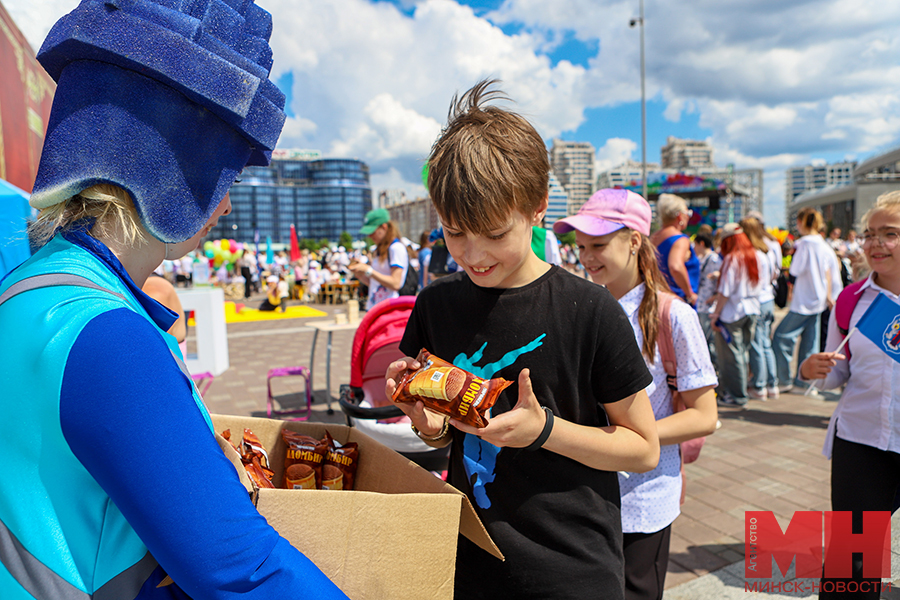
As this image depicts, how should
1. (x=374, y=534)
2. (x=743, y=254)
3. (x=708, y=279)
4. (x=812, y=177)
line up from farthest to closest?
(x=812, y=177) → (x=708, y=279) → (x=743, y=254) → (x=374, y=534)

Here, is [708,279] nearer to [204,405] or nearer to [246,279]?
[204,405]

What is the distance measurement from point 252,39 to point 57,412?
0.70 meters

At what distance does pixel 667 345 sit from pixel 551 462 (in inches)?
34.6

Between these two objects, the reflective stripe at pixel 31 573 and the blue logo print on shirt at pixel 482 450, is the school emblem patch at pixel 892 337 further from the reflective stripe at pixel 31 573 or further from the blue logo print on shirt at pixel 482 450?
the reflective stripe at pixel 31 573

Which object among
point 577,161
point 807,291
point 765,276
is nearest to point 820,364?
point 765,276

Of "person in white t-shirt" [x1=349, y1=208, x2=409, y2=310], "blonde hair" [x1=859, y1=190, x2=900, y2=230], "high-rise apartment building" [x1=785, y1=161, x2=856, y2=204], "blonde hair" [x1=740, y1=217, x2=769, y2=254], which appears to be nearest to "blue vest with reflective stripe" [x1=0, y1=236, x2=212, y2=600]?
"blonde hair" [x1=859, y1=190, x2=900, y2=230]

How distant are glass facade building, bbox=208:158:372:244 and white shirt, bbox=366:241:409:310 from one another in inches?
4456

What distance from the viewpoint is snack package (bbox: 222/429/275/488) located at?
1102mm

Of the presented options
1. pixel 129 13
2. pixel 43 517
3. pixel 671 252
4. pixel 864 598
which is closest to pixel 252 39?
pixel 129 13

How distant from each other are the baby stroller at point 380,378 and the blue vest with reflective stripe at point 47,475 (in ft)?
7.14

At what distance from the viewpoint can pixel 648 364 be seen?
1.95m

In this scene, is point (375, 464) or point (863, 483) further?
point (863, 483)

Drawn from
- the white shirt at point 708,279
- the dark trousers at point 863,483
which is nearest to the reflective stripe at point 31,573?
the dark trousers at point 863,483

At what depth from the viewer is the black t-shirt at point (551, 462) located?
1274 millimetres
